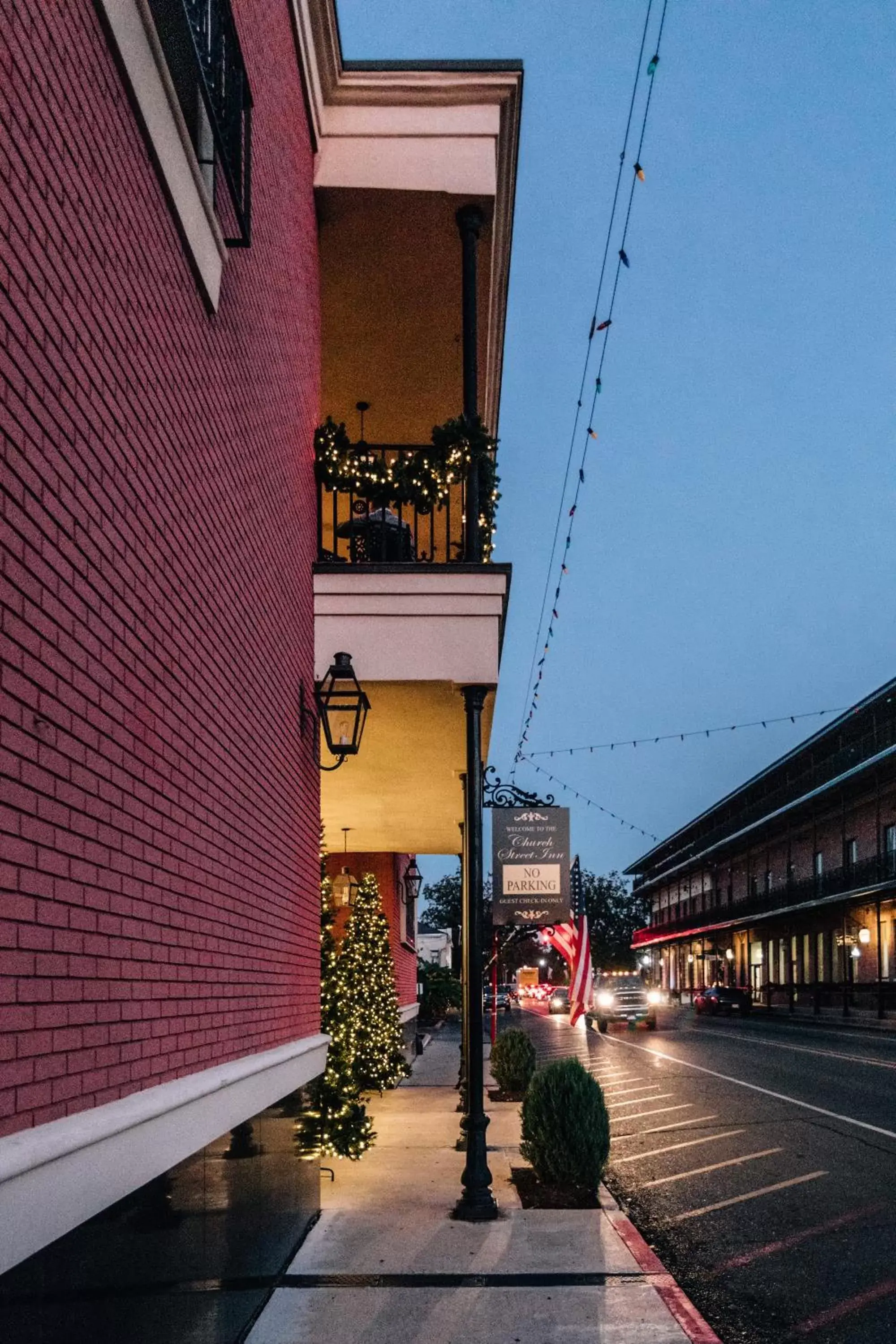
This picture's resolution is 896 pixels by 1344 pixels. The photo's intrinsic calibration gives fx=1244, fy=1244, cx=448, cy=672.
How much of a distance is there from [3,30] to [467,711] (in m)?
6.83

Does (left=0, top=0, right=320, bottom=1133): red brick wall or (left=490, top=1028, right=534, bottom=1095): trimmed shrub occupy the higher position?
(left=0, top=0, right=320, bottom=1133): red brick wall

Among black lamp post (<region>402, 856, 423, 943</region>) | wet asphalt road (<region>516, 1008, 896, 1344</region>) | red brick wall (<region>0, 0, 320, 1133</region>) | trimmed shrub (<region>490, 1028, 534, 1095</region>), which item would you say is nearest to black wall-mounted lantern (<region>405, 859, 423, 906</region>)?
black lamp post (<region>402, 856, 423, 943</region>)

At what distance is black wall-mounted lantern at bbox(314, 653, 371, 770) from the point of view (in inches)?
330

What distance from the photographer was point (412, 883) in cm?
2577

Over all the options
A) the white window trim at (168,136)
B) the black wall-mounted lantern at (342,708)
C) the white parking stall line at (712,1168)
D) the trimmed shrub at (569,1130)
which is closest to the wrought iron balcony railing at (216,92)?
the white window trim at (168,136)

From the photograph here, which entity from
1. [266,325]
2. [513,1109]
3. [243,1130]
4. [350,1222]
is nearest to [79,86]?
[266,325]

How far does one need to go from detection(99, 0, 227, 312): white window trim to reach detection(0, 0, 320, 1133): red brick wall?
0.07 metres

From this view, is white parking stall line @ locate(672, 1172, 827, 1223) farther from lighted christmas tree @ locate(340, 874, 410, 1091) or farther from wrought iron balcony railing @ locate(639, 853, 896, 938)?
wrought iron balcony railing @ locate(639, 853, 896, 938)

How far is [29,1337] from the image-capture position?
107 inches

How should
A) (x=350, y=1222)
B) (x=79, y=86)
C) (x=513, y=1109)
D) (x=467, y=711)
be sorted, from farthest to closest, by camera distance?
(x=513, y=1109)
(x=467, y=711)
(x=350, y=1222)
(x=79, y=86)

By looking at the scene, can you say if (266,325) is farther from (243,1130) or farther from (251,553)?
(243,1130)

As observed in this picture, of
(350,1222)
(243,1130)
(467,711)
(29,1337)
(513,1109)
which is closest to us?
(29,1337)

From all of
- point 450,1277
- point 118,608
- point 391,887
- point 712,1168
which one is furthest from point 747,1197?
point 391,887

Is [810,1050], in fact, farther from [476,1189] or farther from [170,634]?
[170,634]
